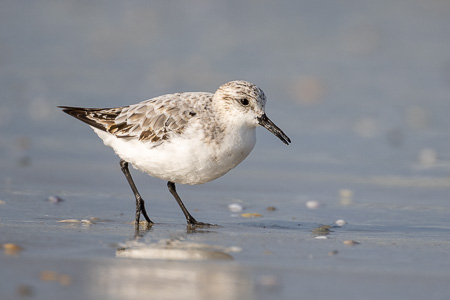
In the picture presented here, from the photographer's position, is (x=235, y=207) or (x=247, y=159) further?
(x=247, y=159)

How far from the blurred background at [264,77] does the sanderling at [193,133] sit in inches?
67.7

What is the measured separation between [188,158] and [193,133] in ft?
0.73

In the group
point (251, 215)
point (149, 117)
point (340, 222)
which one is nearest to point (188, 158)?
point (149, 117)

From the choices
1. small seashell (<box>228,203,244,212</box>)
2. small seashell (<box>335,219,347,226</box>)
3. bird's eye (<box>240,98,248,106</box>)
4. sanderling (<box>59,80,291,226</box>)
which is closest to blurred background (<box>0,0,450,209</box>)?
small seashell (<box>228,203,244,212</box>)

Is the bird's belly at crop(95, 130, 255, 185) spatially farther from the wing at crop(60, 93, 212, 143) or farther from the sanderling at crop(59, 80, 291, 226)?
the wing at crop(60, 93, 212, 143)

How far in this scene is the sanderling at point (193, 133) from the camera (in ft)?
20.4

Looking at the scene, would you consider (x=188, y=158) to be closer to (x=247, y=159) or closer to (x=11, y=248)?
(x=11, y=248)

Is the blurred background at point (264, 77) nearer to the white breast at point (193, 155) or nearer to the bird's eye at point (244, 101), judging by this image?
the white breast at point (193, 155)

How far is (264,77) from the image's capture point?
45.1 feet

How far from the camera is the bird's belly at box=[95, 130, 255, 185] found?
6.18 meters

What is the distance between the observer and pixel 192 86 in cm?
1302

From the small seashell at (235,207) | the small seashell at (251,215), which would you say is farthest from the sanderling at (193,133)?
the small seashell at (235,207)

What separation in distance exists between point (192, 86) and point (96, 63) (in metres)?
2.55

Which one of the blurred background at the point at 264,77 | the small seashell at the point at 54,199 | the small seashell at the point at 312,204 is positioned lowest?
the small seashell at the point at 54,199
